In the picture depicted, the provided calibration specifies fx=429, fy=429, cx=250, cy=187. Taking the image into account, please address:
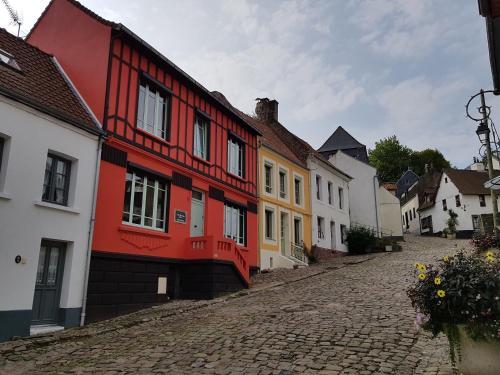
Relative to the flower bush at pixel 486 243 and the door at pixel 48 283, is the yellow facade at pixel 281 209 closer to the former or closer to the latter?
the flower bush at pixel 486 243

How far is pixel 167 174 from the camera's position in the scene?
13250mm

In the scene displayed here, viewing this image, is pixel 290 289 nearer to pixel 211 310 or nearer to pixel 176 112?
pixel 211 310

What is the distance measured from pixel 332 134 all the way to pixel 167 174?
77.8 feet

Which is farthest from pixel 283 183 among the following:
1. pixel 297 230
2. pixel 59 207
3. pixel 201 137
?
pixel 59 207

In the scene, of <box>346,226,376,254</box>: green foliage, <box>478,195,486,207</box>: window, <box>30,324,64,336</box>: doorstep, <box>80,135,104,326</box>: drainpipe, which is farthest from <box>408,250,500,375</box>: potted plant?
<box>478,195,486,207</box>: window

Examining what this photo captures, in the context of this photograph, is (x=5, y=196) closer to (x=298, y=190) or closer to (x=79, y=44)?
(x=79, y=44)

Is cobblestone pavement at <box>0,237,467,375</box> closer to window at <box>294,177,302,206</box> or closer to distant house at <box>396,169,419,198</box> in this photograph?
window at <box>294,177,302,206</box>

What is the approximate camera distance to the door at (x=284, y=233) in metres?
21.2

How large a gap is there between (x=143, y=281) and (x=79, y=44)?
23.6 ft

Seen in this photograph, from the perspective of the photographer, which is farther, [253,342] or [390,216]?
[390,216]

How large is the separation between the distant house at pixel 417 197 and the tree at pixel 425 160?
521cm

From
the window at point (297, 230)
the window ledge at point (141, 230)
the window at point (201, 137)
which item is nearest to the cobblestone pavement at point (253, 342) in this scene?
the window ledge at point (141, 230)

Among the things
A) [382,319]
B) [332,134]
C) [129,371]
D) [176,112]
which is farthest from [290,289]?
[332,134]

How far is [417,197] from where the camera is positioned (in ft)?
169
